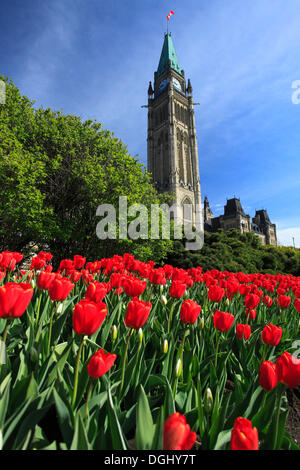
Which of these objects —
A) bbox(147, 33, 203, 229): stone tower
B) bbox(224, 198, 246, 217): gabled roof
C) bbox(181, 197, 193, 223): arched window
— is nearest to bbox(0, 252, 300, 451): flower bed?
bbox(147, 33, 203, 229): stone tower

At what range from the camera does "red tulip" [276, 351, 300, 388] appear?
772 mm

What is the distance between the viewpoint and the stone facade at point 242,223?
60.5 metres

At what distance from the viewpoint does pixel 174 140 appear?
44.5 m

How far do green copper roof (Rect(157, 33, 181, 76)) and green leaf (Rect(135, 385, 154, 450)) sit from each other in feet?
211

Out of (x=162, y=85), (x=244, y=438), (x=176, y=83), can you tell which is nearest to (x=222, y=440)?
(x=244, y=438)

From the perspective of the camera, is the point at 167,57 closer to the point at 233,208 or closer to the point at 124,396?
the point at 233,208

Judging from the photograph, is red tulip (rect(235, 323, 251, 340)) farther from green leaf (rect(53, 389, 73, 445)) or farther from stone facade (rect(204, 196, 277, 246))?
stone facade (rect(204, 196, 277, 246))

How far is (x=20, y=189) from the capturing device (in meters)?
8.09

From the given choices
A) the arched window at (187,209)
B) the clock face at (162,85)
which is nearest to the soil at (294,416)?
the arched window at (187,209)

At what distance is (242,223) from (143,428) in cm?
6414

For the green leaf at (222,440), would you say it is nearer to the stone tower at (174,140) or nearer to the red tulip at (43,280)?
the red tulip at (43,280)
